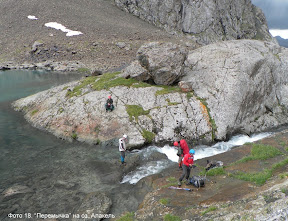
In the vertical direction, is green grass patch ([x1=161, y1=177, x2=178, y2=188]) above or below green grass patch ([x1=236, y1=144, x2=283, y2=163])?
below

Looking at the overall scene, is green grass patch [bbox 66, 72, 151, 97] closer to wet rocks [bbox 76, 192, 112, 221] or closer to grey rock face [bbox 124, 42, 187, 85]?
grey rock face [bbox 124, 42, 187, 85]

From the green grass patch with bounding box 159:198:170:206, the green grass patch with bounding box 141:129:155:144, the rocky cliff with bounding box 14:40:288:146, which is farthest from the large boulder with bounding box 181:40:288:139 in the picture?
the green grass patch with bounding box 159:198:170:206

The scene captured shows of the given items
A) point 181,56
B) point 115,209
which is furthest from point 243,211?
point 181,56

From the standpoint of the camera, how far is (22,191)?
1755cm

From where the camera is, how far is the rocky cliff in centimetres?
2747

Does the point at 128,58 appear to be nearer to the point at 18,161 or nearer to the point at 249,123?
the point at 249,123

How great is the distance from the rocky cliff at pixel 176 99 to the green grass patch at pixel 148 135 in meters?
0.12

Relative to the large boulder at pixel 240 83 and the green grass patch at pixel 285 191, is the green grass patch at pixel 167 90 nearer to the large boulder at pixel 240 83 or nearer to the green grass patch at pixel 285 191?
the large boulder at pixel 240 83

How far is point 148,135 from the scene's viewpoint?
26469mm

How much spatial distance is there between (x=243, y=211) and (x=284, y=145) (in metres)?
14.9

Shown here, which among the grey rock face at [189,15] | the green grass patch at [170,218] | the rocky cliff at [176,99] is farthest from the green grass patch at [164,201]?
the grey rock face at [189,15]

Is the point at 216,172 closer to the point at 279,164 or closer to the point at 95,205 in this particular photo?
the point at 279,164

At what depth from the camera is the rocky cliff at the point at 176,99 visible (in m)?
27.5

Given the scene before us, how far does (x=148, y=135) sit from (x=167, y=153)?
3.27 metres
